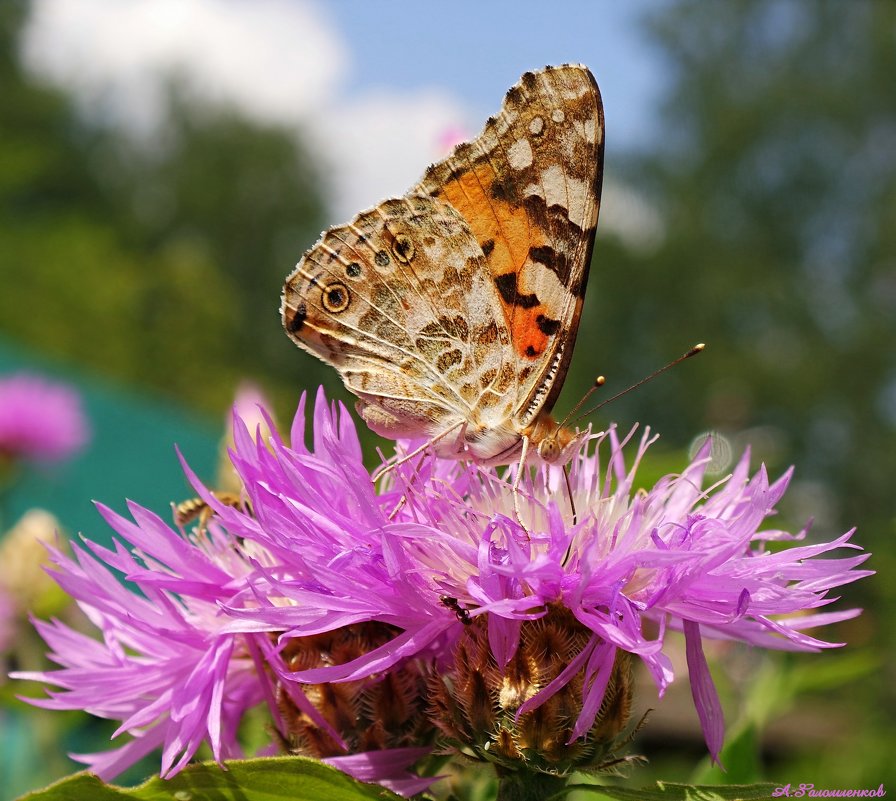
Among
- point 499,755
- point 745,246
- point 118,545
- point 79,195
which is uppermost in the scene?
point 79,195

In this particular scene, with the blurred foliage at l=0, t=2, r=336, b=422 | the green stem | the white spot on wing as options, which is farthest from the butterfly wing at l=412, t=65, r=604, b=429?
the blurred foliage at l=0, t=2, r=336, b=422

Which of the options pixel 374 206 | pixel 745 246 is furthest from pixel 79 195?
pixel 374 206

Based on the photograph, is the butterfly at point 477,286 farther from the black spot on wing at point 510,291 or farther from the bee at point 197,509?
the bee at point 197,509

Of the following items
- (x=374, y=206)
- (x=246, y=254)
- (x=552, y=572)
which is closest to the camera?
(x=552, y=572)

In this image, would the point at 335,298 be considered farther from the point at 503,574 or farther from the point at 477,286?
the point at 503,574

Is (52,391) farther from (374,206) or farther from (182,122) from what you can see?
(182,122)

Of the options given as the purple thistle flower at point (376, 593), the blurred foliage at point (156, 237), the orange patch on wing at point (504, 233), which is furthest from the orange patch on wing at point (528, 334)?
the blurred foliage at point (156, 237)

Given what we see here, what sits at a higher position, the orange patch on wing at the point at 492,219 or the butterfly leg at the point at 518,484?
the orange patch on wing at the point at 492,219
